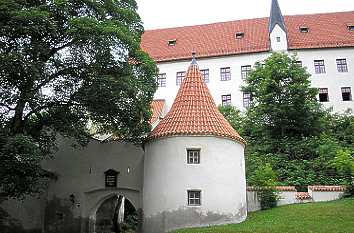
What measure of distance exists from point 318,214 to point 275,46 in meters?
25.3

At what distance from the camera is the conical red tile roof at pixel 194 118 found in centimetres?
1827

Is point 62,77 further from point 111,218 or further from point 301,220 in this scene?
point 301,220

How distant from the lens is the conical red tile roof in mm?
18266

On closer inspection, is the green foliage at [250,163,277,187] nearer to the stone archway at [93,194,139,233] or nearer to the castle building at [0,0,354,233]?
the castle building at [0,0,354,233]

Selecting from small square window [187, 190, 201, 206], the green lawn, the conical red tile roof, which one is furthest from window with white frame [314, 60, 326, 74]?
small square window [187, 190, 201, 206]

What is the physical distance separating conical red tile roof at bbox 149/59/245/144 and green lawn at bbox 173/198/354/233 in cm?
344

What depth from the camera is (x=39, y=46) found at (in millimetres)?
16031

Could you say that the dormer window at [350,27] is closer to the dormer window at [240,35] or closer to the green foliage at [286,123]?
the dormer window at [240,35]

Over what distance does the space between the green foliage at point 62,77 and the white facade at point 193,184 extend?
5.99 ft

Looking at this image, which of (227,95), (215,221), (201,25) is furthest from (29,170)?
(201,25)

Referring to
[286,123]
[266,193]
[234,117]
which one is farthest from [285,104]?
[266,193]

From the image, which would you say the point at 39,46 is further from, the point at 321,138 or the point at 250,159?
the point at 321,138

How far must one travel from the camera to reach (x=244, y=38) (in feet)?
137

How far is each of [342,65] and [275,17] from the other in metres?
7.45
